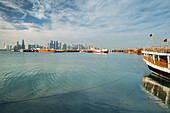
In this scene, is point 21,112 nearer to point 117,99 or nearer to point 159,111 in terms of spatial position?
point 117,99

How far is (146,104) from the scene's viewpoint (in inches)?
421

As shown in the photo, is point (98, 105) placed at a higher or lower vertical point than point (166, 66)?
lower

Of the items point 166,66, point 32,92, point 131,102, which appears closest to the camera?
point 131,102

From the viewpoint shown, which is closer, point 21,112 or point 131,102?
point 21,112

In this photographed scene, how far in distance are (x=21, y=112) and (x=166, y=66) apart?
859 inches

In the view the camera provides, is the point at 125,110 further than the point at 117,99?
No

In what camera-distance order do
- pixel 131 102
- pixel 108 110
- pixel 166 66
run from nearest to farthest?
pixel 108 110, pixel 131 102, pixel 166 66

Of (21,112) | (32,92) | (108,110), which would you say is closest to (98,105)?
(108,110)

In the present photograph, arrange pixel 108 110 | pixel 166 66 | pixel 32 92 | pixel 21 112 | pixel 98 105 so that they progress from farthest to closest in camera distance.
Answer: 1. pixel 166 66
2. pixel 32 92
3. pixel 98 105
4. pixel 108 110
5. pixel 21 112

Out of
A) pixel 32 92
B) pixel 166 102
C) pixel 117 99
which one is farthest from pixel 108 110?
pixel 32 92

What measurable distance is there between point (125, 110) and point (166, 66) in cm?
1477

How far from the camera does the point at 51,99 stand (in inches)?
446

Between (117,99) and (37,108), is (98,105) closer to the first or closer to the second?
(117,99)

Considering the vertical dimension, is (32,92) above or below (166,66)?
below
